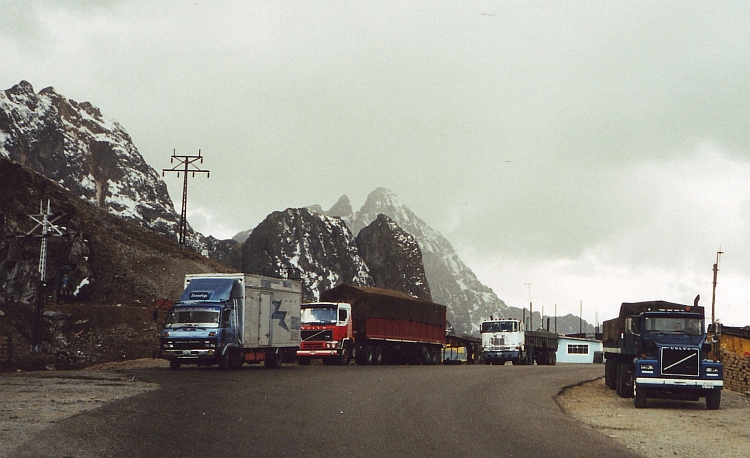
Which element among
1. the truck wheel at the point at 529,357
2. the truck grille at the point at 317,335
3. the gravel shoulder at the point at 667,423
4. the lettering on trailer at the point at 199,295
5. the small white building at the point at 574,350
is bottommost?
the small white building at the point at 574,350

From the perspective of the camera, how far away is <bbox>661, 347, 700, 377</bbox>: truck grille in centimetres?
2025

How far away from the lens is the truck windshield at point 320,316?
39156 millimetres

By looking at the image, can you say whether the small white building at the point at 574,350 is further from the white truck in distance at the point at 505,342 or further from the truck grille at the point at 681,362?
the truck grille at the point at 681,362

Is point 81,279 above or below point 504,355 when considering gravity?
above

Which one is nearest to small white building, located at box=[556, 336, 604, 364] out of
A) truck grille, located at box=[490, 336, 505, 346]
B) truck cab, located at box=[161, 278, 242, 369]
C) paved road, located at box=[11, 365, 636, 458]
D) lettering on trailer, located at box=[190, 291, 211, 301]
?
truck grille, located at box=[490, 336, 505, 346]

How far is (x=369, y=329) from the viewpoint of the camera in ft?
137

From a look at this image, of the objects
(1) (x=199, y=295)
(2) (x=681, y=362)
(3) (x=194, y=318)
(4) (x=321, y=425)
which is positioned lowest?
(4) (x=321, y=425)

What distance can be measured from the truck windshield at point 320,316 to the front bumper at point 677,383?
68.6 feet

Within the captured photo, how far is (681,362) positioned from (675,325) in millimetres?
1361

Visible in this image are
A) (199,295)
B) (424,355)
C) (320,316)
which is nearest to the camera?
(199,295)

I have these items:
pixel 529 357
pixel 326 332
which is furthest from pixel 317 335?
pixel 529 357

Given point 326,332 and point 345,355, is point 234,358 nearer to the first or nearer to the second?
point 326,332

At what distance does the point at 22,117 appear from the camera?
197250mm

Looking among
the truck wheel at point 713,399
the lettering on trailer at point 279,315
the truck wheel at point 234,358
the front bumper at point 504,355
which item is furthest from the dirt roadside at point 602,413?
the front bumper at point 504,355
